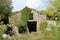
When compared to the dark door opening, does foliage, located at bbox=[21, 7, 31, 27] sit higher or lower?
higher

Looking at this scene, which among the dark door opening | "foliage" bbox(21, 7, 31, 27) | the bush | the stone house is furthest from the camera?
the dark door opening

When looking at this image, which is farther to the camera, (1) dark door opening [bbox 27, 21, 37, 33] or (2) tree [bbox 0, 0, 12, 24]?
(1) dark door opening [bbox 27, 21, 37, 33]

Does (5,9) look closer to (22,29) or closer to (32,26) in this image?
(22,29)

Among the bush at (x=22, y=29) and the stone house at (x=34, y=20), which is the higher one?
the stone house at (x=34, y=20)

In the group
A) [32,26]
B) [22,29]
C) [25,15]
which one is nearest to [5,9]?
[25,15]

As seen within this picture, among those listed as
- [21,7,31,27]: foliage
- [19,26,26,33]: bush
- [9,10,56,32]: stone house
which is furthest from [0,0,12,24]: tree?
[19,26,26,33]: bush

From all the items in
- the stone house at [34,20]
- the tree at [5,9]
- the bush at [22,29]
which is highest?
the tree at [5,9]

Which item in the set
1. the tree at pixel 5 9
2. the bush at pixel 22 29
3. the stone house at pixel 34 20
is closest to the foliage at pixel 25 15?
the stone house at pixel 34 20

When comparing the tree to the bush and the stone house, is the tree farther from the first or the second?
the bush

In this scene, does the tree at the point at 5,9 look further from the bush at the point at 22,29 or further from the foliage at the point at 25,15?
the bush at the point at 22,29

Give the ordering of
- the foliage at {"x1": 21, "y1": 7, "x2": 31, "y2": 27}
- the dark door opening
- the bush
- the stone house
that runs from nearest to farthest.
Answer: the bush
the stone house
the foliage at {"x1": 21, "y1": 7, "x2": 31, "y2": 27}
the dark door opening

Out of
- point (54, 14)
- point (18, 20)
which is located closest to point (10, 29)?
point (18, 20)

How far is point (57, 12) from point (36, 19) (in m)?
30.5

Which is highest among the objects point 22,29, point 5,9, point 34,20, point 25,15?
point 5,9
